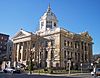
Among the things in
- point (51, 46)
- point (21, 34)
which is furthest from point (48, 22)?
point (51, 46)

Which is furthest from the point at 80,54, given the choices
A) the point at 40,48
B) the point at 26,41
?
the point at 26,41

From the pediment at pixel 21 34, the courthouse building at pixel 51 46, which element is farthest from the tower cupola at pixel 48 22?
the pediment at pixel 21 34

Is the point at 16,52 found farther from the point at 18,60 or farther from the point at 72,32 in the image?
the point at 72,32

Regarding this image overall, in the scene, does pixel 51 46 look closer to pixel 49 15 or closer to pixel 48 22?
pixel 48 22

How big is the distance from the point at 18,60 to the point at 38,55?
393 inches

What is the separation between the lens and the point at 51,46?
258 ft

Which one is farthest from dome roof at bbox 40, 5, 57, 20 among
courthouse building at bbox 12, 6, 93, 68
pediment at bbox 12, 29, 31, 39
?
pediment at bbox 12, 29, 31, 39

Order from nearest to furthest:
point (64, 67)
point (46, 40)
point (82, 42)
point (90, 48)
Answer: point (64, 67) → point (46, 40) → point (82, 42) → point (90, 48)

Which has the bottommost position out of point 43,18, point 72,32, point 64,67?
point 64,67

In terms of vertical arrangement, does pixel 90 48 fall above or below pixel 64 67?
above

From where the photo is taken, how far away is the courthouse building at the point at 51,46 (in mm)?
77250

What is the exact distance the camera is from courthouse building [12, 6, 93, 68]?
3041 inches

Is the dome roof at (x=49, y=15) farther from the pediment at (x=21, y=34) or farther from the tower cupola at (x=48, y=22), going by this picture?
the pediment at (x=21, y=34)

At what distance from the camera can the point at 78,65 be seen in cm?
8381
